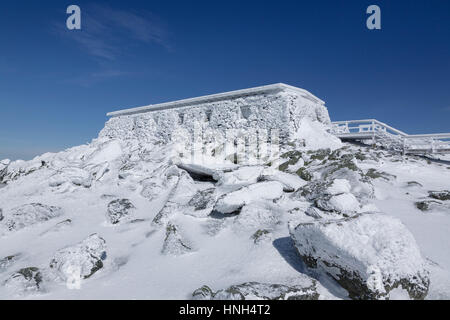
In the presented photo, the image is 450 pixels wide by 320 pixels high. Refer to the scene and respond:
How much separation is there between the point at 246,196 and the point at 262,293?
3.53 metres

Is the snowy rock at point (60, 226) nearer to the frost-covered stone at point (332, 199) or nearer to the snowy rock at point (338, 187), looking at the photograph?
the frost-covered stone at point (332, 199)

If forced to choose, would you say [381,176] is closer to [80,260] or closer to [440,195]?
[440,195]

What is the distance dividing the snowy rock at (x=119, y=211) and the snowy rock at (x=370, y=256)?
5885 mm

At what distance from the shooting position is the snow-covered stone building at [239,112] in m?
15.2

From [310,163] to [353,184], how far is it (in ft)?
13.0

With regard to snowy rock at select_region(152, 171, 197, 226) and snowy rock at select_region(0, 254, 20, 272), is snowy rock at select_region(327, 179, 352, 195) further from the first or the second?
snowy rock at select_region(0, 254, 20, 272)

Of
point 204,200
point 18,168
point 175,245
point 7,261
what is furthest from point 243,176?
point 18,168

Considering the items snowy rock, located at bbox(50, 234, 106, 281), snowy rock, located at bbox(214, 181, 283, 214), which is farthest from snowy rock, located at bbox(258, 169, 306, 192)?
snowy rock, located at bbox(50, 234, 106, 281)

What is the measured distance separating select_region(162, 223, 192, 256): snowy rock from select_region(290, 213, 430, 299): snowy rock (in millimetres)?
2659

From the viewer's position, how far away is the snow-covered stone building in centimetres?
1521

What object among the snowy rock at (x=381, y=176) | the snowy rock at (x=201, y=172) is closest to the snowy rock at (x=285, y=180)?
the snowy rock at (x=201, y=172)

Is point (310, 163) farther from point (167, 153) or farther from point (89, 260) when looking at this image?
point (89, 260)
